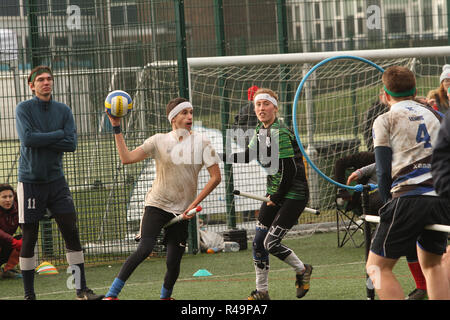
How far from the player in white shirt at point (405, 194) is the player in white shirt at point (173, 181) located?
Result: 74.6 inches

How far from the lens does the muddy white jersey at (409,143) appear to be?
514cm

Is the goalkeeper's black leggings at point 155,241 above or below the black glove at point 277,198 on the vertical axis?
below

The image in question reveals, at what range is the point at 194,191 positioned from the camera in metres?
6.75

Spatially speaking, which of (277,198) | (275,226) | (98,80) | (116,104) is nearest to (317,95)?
(98,80)

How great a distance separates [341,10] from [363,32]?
655 mm

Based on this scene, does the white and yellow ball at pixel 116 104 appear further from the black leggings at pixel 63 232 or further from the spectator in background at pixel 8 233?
the spectator in background at pixel 8 233

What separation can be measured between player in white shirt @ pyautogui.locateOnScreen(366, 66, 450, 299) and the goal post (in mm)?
5229

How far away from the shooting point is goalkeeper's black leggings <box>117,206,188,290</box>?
21.0 feet

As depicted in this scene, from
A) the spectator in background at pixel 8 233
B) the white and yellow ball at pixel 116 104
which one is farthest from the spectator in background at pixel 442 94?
the spectator in background at pixel 8 233

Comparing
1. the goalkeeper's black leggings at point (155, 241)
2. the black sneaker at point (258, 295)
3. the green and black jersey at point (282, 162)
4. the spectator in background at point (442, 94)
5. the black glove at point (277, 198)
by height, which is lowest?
the black sneaker at point (258, 295)

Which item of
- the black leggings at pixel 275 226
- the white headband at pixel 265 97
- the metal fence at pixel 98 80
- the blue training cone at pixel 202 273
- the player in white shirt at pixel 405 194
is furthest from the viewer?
the metal fence at pixel 98 80

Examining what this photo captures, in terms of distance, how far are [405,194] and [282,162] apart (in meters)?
1.76

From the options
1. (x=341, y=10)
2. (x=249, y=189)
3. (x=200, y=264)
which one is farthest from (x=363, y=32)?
(x=200, y=264)
